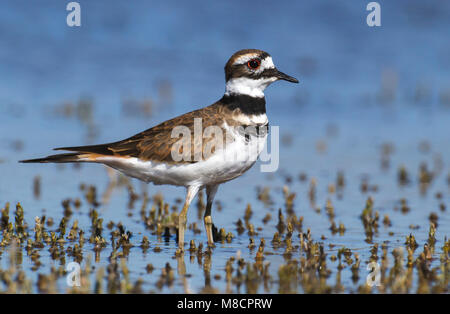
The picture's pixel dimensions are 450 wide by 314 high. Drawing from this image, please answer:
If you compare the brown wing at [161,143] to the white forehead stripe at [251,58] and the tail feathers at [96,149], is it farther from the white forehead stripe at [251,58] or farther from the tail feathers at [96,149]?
the white forehead stripe at [251,58]

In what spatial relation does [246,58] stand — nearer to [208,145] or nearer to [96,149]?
[208,145]

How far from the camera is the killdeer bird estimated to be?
869 centimetres

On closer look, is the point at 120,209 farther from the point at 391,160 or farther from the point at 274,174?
the point at 391,160

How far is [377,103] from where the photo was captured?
59.8ft

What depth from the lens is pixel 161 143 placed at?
8.92 meters

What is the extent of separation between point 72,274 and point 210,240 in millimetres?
2206

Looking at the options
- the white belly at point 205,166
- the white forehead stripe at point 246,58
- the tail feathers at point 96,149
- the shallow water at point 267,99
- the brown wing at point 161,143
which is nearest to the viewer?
the white belly at point 205,166

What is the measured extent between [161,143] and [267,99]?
30.2ft

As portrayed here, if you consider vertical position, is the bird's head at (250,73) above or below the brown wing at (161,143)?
above

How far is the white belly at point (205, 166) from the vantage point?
8.63 m

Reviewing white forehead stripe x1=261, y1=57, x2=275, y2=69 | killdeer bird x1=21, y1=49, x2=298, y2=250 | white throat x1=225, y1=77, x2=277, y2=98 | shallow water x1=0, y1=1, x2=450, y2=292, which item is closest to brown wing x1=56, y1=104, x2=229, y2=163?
killdeer bird x1=21, y1=49, x2=298, y2=250

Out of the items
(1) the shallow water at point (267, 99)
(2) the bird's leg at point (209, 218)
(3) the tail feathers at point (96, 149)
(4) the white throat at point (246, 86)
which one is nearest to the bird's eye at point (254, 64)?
(4) the white throat at point (246, 86)

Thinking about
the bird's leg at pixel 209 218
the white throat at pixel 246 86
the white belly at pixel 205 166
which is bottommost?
the bird's leg at pixel 209 218

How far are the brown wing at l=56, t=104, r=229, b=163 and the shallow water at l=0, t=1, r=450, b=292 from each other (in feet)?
3.52
